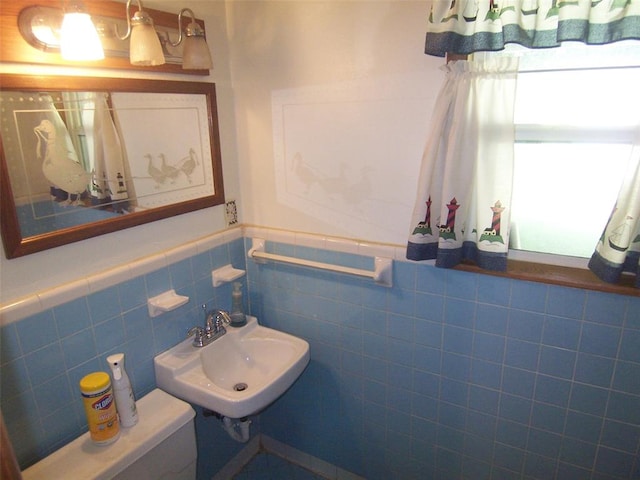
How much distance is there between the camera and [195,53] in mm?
1447

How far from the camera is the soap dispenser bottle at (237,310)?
1.93m

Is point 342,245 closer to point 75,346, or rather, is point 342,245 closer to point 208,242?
point 208,242

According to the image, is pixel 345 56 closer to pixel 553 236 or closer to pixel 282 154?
pixel 282 154

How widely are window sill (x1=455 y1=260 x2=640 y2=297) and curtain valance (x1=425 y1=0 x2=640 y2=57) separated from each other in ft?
2.30

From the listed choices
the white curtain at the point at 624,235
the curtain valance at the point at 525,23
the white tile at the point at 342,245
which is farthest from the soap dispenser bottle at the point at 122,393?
the white curtain at the point at 624,235

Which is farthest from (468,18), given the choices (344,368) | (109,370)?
(109,370)

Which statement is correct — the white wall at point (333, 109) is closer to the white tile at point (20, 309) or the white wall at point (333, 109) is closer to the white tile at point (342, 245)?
the white tile at point (342, 245)

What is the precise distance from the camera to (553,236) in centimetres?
150

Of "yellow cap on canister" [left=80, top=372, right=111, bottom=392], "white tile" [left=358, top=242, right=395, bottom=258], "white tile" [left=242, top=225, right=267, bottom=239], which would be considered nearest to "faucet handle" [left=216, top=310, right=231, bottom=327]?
"white tile" [left=242, top=225, right=267, bottom=239]

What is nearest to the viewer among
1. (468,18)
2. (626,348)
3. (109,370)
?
(468,18)

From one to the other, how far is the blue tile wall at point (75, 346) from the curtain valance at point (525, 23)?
48.8 inches

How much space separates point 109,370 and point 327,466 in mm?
1207

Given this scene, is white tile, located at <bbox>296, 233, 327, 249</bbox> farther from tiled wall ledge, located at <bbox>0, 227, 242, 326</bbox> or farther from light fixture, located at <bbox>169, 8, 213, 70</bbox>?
light fixture, located at <bbox>169, 8, 213, 70</bbox>

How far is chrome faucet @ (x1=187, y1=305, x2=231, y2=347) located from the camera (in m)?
1.76
